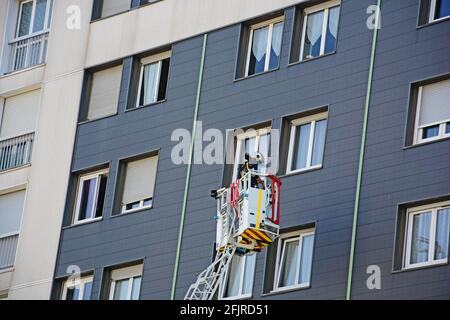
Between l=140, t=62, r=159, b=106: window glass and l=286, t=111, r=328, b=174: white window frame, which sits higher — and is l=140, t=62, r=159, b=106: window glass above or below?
above

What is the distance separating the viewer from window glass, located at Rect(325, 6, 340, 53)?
1783 inches

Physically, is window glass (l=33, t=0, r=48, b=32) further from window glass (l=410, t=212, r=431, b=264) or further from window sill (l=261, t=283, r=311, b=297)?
window glass (l=410, t=212, r=431, b=264)

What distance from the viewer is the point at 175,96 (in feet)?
157

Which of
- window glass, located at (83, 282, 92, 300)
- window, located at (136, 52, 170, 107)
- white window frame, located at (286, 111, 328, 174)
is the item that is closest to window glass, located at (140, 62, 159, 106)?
window, located at (136, 52, 170, 107)

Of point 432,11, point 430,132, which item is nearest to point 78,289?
point 430,132

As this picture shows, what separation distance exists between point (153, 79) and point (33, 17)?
5822 mm

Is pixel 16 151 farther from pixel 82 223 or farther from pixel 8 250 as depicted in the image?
pixel 82 223

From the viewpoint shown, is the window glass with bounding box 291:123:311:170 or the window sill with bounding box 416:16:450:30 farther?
the window glass with bounding box 291:123:311:170

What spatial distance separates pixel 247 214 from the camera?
1651 inches

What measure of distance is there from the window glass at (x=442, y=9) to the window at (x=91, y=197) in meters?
10.4

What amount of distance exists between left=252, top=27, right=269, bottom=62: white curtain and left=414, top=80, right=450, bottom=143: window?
5348 mm

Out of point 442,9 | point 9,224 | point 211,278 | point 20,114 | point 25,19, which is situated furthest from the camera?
point 25,19

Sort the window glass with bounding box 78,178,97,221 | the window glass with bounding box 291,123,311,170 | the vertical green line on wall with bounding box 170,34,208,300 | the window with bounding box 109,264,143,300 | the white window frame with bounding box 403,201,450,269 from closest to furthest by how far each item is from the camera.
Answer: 1. the white window frame with bounding box 403,201,450,269
2. the window glass with bounding box 291,123,311,170
3. the vertical green line on wall with bounding box 170,34,208,300
4. the window with bounding box 109,264,143,300
5. the window glass with bounding box 78,178,97,221

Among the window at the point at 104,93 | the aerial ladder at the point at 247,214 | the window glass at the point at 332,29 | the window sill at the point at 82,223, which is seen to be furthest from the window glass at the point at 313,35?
the window sill at the point at 82,223
